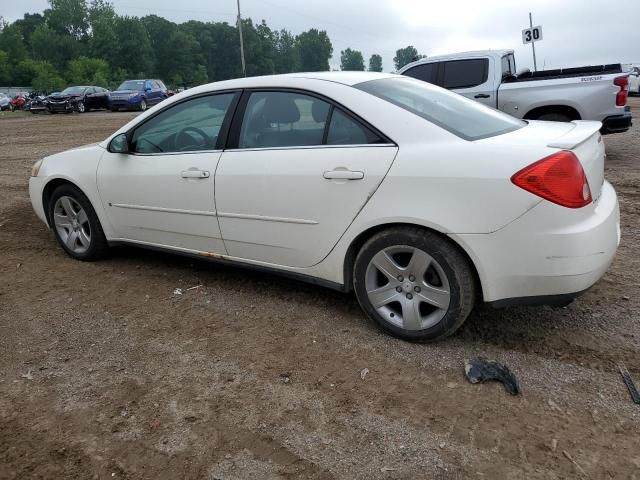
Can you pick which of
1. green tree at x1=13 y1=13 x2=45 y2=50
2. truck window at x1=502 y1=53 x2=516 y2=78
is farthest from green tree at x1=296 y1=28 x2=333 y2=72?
truck window at x1=502 y1=53 x2=516 y2=78

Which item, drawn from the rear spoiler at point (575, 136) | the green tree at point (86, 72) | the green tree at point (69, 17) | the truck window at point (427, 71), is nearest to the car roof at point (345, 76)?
the rear spoiler at point (575, 136)

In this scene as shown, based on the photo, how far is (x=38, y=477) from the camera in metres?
2.31

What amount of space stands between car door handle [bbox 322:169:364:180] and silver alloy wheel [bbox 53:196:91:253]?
2.50 m

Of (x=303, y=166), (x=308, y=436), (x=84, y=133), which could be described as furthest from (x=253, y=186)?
(x=84, y=133)

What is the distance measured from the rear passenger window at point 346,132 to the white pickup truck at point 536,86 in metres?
6.14

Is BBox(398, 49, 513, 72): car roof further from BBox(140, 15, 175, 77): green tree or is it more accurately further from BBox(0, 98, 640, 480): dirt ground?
BBox(140, 15, 175, 77): green tree

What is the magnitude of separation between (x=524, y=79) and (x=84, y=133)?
12.8m

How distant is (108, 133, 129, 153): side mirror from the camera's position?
4363mm

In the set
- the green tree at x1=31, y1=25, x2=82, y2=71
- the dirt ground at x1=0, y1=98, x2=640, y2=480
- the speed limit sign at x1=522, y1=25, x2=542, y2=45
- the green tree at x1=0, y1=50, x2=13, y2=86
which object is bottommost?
the dirt ground at x1=0, y1=98, x2=640, y2=480

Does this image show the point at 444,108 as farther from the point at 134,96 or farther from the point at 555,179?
the point at 134,96

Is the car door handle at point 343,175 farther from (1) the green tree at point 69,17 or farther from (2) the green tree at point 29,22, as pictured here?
(2) the green tree at point 29,22

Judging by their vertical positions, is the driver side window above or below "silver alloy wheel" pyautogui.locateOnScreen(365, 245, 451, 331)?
above

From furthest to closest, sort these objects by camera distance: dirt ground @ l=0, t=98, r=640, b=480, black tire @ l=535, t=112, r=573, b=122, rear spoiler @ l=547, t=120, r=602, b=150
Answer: black tire @ l=535, t=112, r=573, b=122 < rear spoiler @ l=547, t=120, r=602, b=150 < dirt ground @ l=0, t=98, r=640, b=480

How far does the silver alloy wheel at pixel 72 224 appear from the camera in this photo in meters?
4.84
